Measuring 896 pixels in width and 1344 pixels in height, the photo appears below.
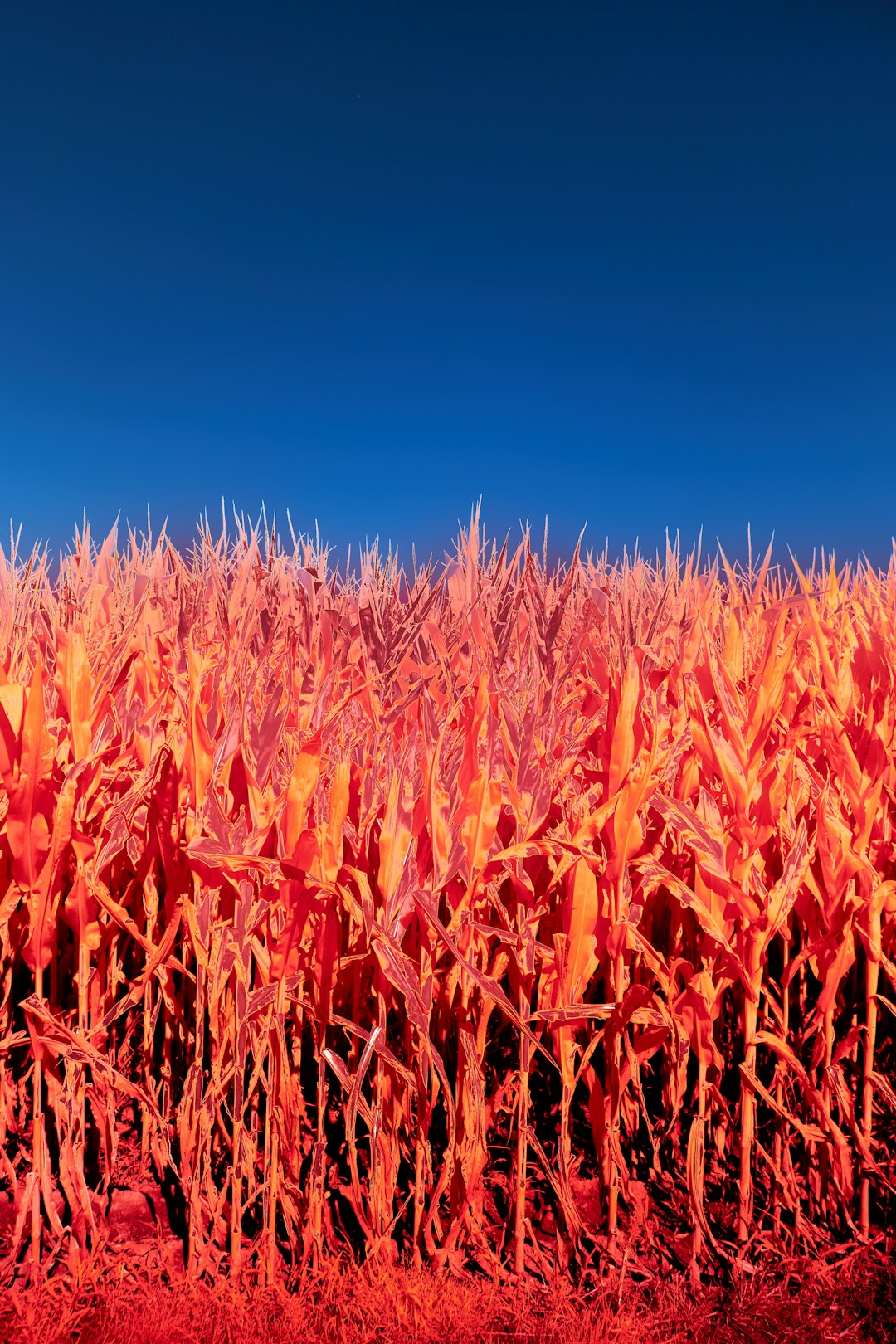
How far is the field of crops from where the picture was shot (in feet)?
3.95

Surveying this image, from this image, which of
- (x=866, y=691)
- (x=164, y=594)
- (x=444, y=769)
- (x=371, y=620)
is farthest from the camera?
(x=164, y=594)

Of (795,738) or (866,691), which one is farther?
(866,691)

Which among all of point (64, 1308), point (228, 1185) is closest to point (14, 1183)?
point (64, 1308)

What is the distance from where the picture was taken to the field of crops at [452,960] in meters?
1.20

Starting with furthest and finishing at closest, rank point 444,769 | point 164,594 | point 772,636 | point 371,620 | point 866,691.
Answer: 1. point 164,594
2. point 371,620
3. point 866,691
4. point 772,636
5. point 444,769

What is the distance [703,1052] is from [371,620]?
1.43m

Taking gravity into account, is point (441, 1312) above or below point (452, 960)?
below

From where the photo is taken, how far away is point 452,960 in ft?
4.27

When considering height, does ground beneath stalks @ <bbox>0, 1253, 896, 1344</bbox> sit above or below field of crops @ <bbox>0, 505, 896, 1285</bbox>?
below

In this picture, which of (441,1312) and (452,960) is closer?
(441,1312)

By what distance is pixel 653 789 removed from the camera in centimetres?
125

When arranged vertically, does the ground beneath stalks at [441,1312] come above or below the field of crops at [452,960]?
below

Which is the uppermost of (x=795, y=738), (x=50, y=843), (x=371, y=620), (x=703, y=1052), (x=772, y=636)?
(x=371, y=620)

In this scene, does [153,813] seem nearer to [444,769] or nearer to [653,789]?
[444,769]
